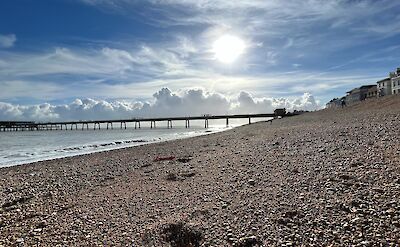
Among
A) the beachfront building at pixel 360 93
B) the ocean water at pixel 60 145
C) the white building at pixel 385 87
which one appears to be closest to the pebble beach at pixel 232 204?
the ocean water at pixel 60 145

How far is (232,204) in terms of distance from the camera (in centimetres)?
765

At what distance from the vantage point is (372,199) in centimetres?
653

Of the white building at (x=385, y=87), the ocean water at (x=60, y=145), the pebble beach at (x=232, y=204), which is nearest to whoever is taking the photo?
the pebble beach at (x=232, y=204)

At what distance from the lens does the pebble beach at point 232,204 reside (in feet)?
19.2

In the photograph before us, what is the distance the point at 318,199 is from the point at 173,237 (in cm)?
355

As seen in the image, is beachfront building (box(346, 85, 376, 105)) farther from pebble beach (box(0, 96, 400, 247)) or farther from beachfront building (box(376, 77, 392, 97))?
pebble beach (box(0, 96, 400, 247))

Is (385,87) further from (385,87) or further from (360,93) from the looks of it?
(360,93)

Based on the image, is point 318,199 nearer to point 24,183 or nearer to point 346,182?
point 346,182

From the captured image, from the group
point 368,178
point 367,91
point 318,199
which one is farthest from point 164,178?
point 367,91

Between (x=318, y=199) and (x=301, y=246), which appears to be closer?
(x=301, y=246)

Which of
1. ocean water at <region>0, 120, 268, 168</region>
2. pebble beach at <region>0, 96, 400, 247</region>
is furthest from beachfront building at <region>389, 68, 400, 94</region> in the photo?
pebble beach at <region>0, 96, 400, 247</region>

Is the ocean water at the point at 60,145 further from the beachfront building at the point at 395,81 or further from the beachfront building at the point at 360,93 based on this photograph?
the beachfront building at the point at 360,93

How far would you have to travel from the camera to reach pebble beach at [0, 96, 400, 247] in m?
5.86

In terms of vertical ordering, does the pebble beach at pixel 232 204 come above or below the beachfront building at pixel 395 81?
below
